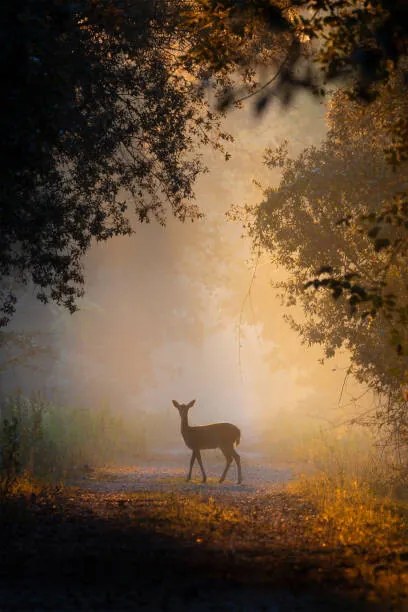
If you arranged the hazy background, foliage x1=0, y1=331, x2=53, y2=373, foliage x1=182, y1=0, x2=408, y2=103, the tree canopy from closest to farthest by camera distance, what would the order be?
foliage x1=182, y1=0, x2=408, y2=103 < the tree canopy < foliage x1=0, y1=331, x2=53, y2=373 < the hazy background

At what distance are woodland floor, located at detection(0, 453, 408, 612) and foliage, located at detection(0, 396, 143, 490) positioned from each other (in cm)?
427

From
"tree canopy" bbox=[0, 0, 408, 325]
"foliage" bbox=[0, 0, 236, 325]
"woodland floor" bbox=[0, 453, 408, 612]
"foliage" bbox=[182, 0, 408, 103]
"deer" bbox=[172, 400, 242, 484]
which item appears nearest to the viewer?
"woodland floor" bbox=[0, 453, 408, 612]

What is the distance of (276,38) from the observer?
458 inches

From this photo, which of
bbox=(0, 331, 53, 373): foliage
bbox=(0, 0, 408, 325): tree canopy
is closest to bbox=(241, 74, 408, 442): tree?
bbox=(0, 0, 408, 325): tree canopy

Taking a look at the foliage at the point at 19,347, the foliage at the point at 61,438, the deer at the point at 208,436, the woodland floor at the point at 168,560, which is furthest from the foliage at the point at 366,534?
the foliage at the point at 19,347

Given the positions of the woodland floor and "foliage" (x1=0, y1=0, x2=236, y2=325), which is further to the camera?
"foliage" (x1=0, y1=0, x2=236, y2=325)

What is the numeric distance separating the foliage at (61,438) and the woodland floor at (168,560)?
14.0 feet

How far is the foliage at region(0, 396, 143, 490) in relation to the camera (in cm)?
1662

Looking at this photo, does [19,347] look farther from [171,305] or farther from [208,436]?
[171,305]

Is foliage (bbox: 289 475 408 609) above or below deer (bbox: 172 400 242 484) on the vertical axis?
below

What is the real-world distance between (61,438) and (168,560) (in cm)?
1602

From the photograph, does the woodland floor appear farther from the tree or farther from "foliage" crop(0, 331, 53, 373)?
"foliage" crop(0, 331, 53, 373)

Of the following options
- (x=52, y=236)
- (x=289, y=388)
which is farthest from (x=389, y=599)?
(x=289, y=388)

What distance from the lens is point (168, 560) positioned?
694 cm
